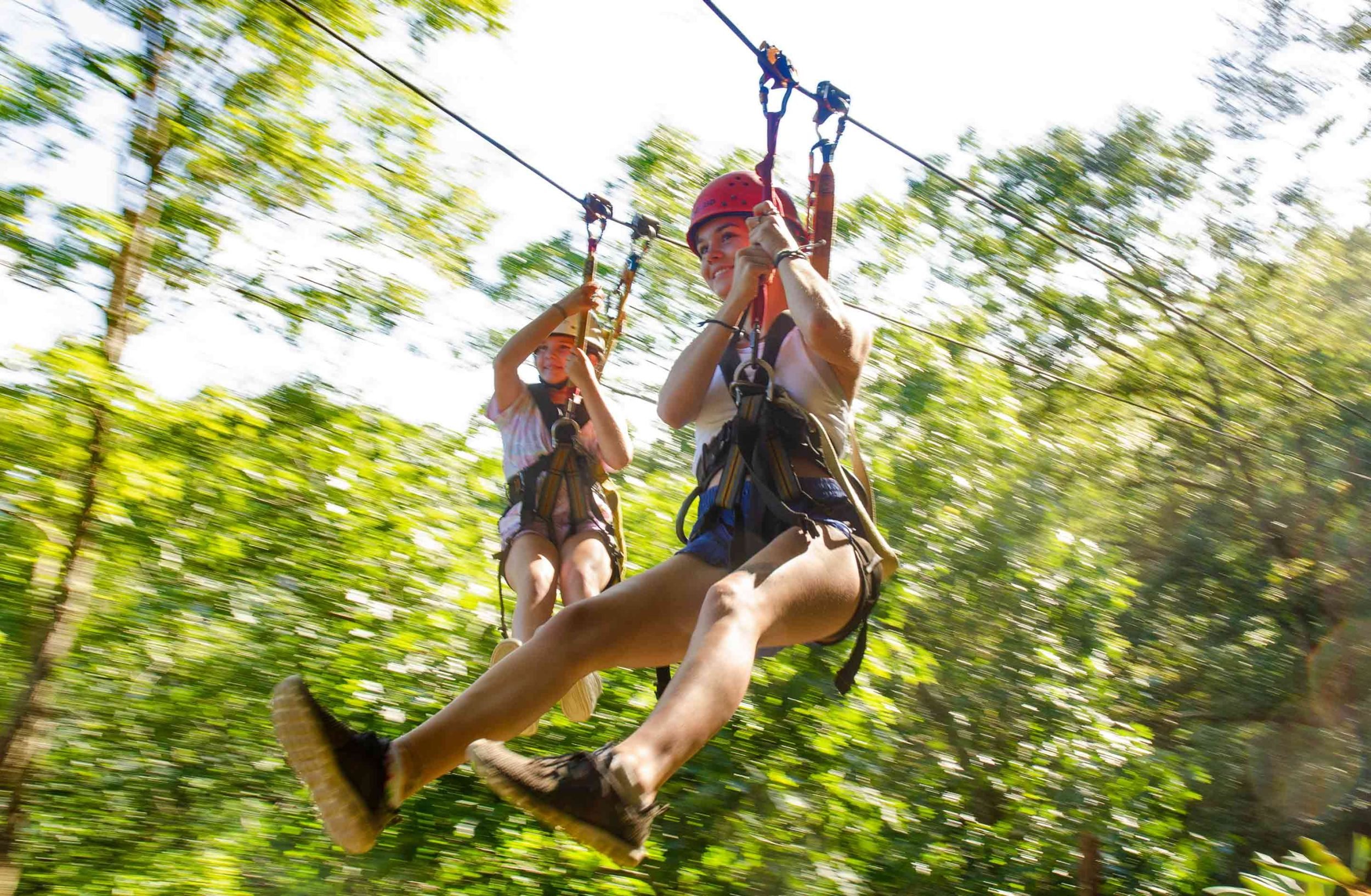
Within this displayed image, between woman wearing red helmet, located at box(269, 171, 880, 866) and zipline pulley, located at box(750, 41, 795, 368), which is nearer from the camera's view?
woman wearing red helmet, located at box(269, 171, 880, 866)

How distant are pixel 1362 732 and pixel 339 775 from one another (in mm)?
9937

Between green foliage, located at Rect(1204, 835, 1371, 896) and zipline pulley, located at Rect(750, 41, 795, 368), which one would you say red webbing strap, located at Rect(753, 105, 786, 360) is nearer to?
zipline pulley, located at Rect(750, 41, 795, 368)

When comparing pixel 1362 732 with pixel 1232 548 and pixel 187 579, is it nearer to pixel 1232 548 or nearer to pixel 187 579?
pixel 1232 548

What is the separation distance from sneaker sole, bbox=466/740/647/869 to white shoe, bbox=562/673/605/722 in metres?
1.53

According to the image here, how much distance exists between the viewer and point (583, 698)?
10.4 ft

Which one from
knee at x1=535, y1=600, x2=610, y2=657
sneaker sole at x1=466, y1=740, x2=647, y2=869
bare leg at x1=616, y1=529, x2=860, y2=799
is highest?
bare leg at x1=616, y1=529, x2=860, y2=799

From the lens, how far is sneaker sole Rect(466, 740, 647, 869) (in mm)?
1547

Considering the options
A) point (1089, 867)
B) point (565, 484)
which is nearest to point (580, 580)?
point (565, 484)

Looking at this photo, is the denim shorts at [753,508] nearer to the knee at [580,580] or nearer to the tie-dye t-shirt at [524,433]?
the knee at [580,580]

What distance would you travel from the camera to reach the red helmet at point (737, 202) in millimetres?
2572

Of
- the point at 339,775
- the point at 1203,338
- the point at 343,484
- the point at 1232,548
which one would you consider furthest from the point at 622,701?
the point at 1203,338

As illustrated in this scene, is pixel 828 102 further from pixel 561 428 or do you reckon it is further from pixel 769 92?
pixel 561 428

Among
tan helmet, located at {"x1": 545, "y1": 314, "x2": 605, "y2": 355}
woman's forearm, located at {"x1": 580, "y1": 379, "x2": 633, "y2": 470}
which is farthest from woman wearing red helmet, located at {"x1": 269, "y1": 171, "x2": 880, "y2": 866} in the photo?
tan helmet, located at {"x1": 545, "y1": 314, "x2": 605, "y2": 355}

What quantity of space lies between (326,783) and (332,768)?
0.02 metres
